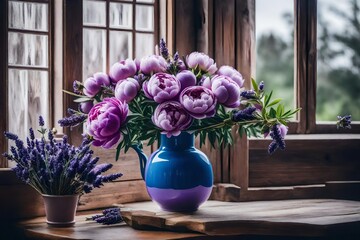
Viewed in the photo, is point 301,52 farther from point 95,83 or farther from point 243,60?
point 95,83

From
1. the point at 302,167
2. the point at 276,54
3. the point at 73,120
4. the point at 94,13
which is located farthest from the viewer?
the point at 276,54

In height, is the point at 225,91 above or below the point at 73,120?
above

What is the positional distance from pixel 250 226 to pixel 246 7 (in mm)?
1202

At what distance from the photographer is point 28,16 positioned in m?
2.79

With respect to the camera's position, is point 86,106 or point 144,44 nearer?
point 86,106

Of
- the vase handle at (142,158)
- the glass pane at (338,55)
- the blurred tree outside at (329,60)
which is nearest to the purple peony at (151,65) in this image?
the vase handle at (142,158)

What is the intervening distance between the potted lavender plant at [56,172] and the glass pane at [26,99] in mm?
225

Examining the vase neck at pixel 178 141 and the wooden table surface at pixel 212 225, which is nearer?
the wooden table surface at pixel 212 225

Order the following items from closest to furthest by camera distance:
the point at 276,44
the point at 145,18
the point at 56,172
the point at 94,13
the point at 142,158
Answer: the point at 56,172 < the point at 142,158 < the point at 94,13 < the point at 145,18 < the point at 276,44

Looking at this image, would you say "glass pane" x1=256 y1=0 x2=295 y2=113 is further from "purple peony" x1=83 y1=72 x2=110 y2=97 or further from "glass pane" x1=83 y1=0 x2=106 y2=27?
"purple peony" x1=83 y1=72 x2=110 y2=97

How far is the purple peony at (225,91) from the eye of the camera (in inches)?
98.1

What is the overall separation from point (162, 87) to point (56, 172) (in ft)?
1.67

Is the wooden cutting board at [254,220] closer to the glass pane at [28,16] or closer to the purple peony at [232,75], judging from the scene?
the purple peony at [232,75]

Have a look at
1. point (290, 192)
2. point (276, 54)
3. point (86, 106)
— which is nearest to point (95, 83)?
point (86, 106)
